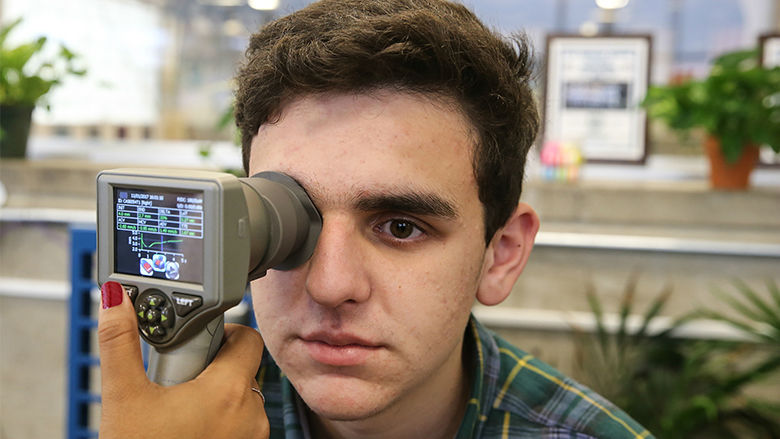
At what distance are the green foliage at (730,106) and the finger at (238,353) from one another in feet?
6.21

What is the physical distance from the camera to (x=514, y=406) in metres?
1.21

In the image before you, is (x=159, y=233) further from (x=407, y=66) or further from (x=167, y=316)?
(x=407, y=66)

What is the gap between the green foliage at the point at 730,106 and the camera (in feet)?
7.35

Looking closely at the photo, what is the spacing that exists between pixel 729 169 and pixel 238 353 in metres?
2.07

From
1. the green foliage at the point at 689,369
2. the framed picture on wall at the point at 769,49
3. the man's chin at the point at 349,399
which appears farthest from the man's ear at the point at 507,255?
the framed picture on wall at the point at 769,49

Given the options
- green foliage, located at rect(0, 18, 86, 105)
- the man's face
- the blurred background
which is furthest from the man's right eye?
green foliage, located at rect(0, 18, 86, 105)

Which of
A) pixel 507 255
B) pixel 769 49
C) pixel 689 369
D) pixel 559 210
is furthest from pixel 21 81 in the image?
pixel 769 49

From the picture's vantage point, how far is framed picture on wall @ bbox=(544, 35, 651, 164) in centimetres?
263

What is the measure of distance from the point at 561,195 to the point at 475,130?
1.52 metres

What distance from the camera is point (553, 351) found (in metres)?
2.46

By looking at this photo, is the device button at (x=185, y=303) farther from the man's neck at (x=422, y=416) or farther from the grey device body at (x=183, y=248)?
the man's neck at (x=422, y=416)

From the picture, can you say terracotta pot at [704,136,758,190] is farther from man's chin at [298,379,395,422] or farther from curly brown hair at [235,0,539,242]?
man's chin at [298,379,395,422]

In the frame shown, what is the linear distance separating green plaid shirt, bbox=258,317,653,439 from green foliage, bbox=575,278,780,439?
998 millimetres

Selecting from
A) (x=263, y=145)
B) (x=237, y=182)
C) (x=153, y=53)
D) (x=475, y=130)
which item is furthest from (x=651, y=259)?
(x=153, y=53)
